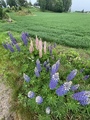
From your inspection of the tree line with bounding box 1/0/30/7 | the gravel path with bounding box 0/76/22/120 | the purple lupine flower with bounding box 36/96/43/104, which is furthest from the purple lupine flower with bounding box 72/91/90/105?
the tree line with bounding box 1/0/30/7

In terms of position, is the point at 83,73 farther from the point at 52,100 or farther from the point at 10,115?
the point at 10,115

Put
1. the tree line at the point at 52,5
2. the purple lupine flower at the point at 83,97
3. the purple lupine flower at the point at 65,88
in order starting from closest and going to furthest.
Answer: the purple lupine flower at the point at 65,88, the purple lupine flower at the point at 83,97, the tree line at the point at 52,5

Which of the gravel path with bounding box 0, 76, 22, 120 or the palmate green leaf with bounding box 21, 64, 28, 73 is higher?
the palmate green leaf with bounding box 21, 64, 28, 73

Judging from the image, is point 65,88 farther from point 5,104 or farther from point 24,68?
point 5,104

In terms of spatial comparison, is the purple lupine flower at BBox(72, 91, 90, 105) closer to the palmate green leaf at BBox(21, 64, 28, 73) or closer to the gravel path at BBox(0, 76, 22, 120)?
the gravel path at BBox(0, 76, 22, 120)

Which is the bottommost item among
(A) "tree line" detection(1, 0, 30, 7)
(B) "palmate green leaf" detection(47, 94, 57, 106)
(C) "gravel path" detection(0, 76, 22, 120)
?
(A) "tree line" detection(1, 0, 30, 7)

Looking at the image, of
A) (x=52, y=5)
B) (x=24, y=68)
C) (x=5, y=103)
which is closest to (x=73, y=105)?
(x=24, y=68)

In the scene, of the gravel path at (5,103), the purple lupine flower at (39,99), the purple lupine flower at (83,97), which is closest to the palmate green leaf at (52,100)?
the purple lupine flower at (39,99)

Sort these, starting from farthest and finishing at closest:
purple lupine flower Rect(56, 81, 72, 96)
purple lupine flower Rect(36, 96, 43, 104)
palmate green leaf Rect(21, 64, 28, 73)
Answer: palmate green leaf Rect(21, 64, 28, 73) < purple lupine flower Rect(36, 96, 43, 104) < purple lupine flower Rect(56, 81, 72, 96)

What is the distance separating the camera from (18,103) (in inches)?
150

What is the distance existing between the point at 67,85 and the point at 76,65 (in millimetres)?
2321

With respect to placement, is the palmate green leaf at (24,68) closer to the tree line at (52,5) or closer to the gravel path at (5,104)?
the gravel path at (5,104)

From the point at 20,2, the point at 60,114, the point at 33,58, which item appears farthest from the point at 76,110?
the point at 20,2

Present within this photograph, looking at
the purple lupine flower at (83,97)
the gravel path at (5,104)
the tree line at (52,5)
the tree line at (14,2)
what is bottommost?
the tree line at (52,5)
